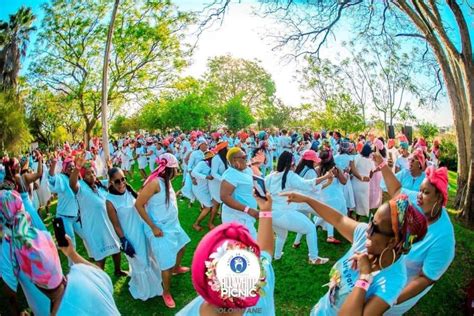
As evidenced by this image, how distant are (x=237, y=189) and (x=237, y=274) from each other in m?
3.35

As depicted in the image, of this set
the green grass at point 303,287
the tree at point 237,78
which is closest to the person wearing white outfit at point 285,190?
the green grass at point 303,287

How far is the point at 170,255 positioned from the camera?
484 cm

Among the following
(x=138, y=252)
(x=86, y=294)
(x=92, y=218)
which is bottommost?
(x=138, y=252)

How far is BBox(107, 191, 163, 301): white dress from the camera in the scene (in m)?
4.95

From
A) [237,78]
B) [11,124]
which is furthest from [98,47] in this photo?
[237,78]

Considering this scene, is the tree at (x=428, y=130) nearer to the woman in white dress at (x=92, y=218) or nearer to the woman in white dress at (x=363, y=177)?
the woman in white dress at (x=363, y=177)

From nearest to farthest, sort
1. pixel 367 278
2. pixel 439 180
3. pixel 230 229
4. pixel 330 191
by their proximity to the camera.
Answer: pixel 230 229
pixel 367 278
pixel 439 180
pixel 330 191

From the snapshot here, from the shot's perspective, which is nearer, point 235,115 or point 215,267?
point 215,267

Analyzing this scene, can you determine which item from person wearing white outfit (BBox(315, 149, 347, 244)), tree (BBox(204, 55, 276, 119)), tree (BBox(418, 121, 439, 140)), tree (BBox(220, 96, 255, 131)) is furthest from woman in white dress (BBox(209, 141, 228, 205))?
tree (BBox(204, 55, 276, 119))

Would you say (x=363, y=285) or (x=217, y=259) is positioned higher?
(x=217, y=259)

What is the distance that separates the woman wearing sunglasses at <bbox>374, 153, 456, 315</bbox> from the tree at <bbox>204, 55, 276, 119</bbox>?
56.8 meters

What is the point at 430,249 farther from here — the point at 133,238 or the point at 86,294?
the point at 133,238

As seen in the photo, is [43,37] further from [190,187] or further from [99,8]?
[190,187]

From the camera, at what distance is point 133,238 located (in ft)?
16.3
